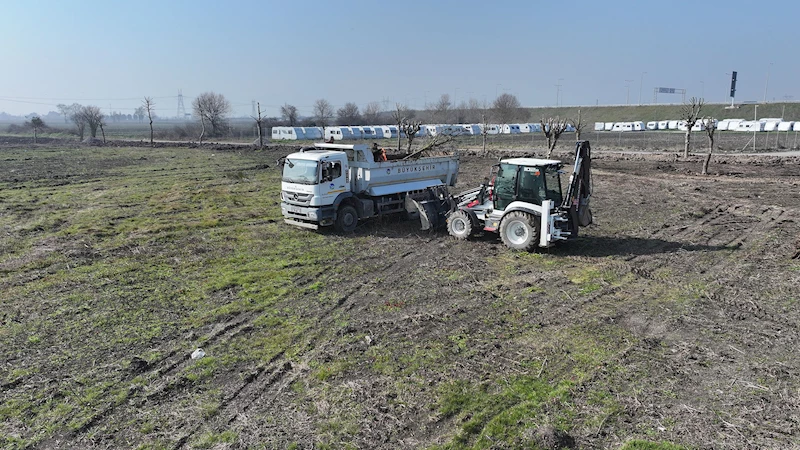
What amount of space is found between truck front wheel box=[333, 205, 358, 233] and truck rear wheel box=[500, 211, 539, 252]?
4624 mm

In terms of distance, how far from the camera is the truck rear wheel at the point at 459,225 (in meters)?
14.5

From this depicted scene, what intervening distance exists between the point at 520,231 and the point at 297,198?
6.36 m

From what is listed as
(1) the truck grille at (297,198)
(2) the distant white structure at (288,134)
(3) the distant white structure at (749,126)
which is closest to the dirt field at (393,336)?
(1) the truck grille at (297,198)

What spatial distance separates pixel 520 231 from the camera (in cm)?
1343

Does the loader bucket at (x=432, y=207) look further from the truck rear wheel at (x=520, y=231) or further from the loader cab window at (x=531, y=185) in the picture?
the loader cab window at (x=531, y=185)

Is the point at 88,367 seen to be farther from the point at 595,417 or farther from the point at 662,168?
the point at 662,168

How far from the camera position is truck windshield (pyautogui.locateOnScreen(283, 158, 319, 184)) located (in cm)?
1502

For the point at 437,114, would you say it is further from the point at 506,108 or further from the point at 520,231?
the point at 520,231

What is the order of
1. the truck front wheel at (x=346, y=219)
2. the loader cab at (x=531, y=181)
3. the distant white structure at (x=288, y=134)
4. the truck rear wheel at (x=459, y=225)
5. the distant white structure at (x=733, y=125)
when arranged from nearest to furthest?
1. the loader cab at (x=531, y=181)
2. the truck rear wheel at (x=459, y=225)
3. the truck front wheel at (x=346, y=219)
4. the distant white structure at (x=288, y=134)
5. the distant white structure at (x=733, y=125)

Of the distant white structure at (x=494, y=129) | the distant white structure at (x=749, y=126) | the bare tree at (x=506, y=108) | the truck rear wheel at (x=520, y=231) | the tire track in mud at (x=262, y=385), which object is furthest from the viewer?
the bare tree at (x=506, y=108)

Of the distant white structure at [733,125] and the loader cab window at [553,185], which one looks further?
the distant white structure at [733,125]

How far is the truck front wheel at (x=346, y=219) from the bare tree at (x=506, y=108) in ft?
239

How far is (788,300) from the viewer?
988cm

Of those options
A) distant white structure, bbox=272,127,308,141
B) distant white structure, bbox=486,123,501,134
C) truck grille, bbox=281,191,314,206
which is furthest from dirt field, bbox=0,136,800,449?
distant white structure, bbox=486,123,501,134
